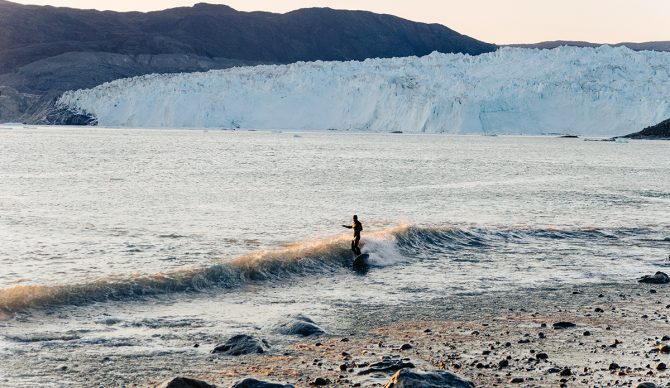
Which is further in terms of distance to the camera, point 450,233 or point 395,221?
point 395,221

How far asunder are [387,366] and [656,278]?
30.2ft

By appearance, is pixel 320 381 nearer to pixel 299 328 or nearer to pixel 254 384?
pixel 254 384

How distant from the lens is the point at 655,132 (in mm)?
110688

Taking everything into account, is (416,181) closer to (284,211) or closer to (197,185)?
(197,185)

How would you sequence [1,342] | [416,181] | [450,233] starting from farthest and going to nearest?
1. [416,181]
2. [450,233]
3. [1,342]

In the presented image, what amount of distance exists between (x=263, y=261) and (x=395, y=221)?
1044 centimetres

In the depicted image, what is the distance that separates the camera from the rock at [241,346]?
11133mm

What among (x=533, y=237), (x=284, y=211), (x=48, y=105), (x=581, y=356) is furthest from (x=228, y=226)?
(x=48, y=105)

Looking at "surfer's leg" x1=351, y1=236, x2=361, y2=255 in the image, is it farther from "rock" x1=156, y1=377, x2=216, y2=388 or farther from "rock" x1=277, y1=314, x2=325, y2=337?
"rock" x1=156, y1=377, x2=216, y2=388

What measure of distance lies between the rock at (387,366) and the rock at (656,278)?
8860mm

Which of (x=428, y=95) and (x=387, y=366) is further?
(x=428, y=95)

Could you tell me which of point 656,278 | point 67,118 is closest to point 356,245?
point 656,278

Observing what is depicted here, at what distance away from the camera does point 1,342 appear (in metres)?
11.7

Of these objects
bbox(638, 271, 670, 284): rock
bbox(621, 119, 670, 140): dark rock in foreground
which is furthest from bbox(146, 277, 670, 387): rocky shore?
bbox(621, 119, 670, 140): dark rock in foreground
